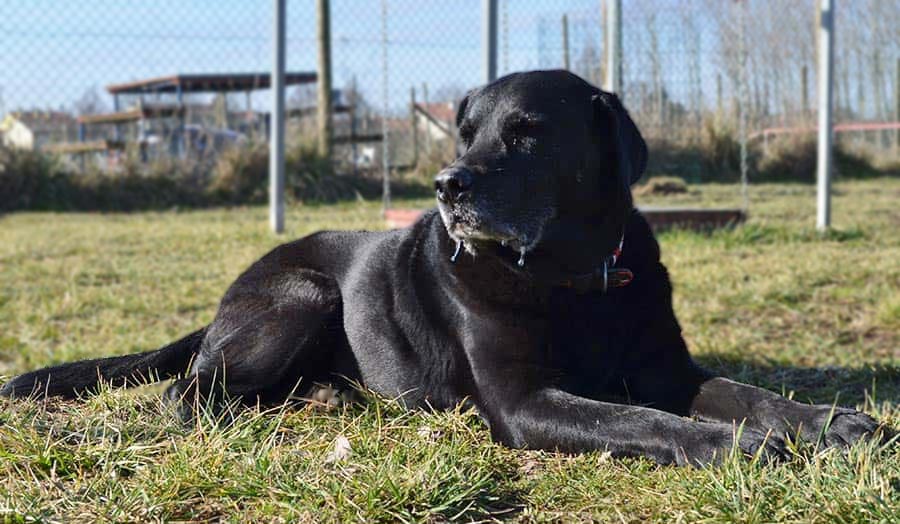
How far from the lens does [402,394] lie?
3.05m

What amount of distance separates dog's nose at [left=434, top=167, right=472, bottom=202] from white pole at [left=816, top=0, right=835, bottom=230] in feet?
22.0

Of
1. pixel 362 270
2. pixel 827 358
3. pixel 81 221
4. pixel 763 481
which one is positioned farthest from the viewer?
pixel 81 221

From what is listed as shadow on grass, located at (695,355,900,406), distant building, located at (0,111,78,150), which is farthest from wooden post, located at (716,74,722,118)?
distant building, located at (0,111,78,150)

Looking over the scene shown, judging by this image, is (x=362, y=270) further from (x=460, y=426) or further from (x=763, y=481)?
(x=763, y=481)

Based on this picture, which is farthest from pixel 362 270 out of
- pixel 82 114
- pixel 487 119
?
pixel 82 114

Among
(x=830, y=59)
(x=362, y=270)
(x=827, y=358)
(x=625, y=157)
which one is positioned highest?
(x=830, y=59)

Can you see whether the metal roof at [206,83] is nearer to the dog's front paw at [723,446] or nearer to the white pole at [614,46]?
the white pole at [614,46]

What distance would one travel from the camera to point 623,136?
9.50ft

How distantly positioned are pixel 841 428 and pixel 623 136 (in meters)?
1.06

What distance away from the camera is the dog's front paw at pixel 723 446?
2.23m

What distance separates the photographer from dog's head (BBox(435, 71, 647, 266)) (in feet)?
8.80

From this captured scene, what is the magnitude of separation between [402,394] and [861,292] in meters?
3.72

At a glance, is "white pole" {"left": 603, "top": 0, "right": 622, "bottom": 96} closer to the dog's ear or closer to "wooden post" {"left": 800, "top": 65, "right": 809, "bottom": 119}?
"wooden post" {"left": 800, "top": 65, "right": 809, "bottom": 119}

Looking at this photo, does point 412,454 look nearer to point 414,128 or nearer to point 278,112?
point 278,112
